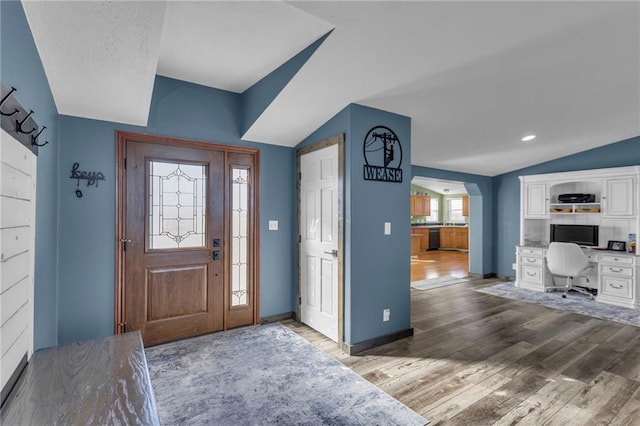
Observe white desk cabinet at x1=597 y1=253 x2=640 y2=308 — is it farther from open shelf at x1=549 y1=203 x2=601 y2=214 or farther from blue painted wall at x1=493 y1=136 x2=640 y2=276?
blue painted wall at x1=493 y1=136 x2=640 y2=276

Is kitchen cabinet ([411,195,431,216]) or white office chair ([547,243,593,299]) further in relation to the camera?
kitchen cabinet ([411,195,431,216])

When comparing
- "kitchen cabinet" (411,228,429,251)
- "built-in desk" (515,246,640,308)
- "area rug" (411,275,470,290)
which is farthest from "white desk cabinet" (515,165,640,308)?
"kitchen cabinet" (411,228,429,251)

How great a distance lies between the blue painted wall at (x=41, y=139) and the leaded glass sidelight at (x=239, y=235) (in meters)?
1.54

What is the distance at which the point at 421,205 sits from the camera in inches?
461

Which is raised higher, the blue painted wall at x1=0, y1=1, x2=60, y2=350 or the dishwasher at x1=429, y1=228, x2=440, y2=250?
the blue painted wall at x1=0, y1=1, x2=60, y2=350

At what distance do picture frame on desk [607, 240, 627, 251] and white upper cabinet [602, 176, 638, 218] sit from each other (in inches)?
16.7

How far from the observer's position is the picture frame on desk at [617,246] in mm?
4817

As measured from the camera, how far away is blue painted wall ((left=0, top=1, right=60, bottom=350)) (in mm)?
1365

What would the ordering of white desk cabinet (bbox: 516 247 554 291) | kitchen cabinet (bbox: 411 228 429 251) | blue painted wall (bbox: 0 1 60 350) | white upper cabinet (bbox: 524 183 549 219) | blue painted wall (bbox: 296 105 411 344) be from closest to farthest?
blue painted wall (bbox: 0 1 60 350) < blue painted wall (bbox: 296 105 411 344) < white desk cabinet (bbox: 516 247 554 291) < white upper cabinet (bbox: 524 183 549 219) < kitchen cabinet (bbox: 411 228 429 251)

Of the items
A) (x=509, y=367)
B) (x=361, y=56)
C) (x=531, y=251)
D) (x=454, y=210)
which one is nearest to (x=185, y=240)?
(x=361, y=56)

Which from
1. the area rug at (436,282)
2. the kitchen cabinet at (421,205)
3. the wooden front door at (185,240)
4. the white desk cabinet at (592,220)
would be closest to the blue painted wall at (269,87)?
the wooden front door at (185,240)

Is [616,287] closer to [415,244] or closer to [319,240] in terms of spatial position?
[319,240]

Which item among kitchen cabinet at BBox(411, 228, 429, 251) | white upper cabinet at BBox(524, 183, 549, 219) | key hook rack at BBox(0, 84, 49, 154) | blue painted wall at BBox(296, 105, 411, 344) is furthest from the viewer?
kitchen cabinet at BBox(411, 228, 429, 251)

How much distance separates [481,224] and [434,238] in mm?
5325
